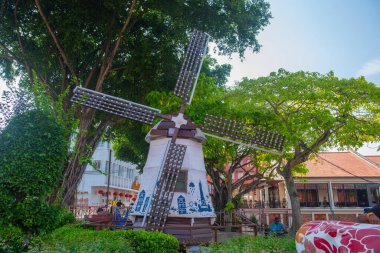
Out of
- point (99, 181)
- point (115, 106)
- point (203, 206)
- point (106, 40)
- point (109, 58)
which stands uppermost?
point (106, 40)

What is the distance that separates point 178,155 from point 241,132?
12.9 ft

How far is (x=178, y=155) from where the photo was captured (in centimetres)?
1330

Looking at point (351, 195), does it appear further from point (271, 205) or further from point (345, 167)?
point (271, 205)

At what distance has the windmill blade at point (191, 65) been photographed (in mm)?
15500

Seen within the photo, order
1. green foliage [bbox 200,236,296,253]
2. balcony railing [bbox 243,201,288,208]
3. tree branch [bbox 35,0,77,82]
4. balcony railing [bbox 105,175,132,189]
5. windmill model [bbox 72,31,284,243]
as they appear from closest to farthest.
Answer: green foliage [bbox 200,236,296,253], windmill model [bbox 72,31,284,243], tree branch [bbox 35,0,77,82], balcony railing [bbox 243,201,288,208], balcony railing [bbox 105,175,132,189]

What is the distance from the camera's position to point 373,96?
56.6 ft

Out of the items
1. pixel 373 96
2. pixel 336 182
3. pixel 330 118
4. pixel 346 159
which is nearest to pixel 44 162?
pixel 330 118

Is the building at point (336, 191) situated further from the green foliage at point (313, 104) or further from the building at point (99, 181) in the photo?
the building at point (99, 181)

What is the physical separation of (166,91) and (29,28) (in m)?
8.22

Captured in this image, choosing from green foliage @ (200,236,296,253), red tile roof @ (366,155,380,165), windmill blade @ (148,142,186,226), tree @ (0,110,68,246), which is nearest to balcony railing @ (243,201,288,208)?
red tile roof @ (366,155,380,165)

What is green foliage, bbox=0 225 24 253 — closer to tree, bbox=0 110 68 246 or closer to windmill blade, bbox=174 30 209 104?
tree, bbox=0 110 68 246

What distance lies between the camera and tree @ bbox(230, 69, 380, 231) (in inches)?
695

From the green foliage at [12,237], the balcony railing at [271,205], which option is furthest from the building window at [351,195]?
the green foliage at [12,237]

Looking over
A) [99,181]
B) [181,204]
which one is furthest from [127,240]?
[99,181]
